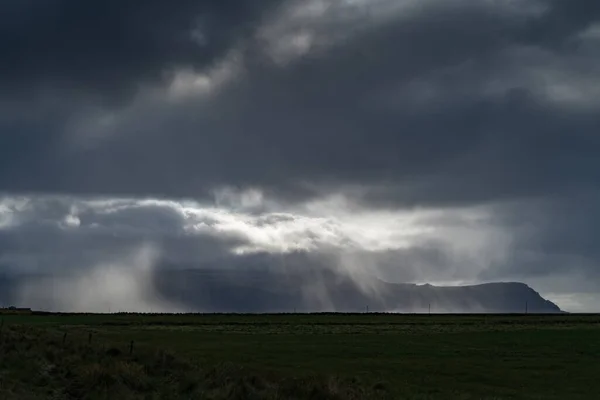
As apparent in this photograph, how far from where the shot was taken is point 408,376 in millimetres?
39625

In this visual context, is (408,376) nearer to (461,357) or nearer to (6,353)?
(461,357)

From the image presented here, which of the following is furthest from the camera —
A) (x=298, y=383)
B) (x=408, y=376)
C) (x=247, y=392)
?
(x=408, y=376)

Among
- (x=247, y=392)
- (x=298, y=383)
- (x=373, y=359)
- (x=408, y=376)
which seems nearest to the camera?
(x=247, y=392)

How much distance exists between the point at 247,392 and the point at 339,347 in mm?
39124

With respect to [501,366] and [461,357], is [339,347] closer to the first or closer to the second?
[461,357]

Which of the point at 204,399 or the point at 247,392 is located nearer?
the point at 204,399

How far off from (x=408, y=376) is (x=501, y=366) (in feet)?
34.4

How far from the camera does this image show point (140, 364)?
2766 cm

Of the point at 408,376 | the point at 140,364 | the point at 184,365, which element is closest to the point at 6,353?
the point at 140,364

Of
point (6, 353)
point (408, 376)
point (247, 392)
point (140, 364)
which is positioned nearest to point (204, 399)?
point (247, 392)

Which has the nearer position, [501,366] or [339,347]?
[501,366]

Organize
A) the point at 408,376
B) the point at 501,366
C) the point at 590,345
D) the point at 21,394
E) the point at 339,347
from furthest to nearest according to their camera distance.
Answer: the point at 590,345 → the point at 339,347 → the point at 501,366 → the point at 408,376 → the point at 21,394

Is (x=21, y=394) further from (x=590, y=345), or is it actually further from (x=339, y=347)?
(x=590, y=345)

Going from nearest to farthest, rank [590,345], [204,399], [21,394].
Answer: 1. [21,394]
2. [204,399]
3. [590,345]
